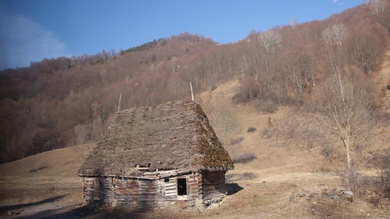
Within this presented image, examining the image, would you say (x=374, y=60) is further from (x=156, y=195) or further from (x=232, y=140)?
(x=156, y=195)

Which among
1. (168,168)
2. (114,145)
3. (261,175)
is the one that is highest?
(114,145)

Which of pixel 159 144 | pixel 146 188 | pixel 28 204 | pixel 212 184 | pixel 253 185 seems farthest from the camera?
pixel 28 204

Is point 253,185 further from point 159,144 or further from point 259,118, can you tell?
point 259,118

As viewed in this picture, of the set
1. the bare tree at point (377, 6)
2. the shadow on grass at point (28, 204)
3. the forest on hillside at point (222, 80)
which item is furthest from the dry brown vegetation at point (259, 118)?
the bare tree at point (377, 6)

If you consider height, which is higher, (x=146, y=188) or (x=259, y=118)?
(x=259, y=118)

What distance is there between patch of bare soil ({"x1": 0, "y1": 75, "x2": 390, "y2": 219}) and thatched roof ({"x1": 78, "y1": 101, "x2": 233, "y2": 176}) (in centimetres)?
250

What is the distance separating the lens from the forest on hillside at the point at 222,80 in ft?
193

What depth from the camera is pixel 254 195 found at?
21328 millimetres

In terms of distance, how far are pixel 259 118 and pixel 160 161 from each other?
134ft

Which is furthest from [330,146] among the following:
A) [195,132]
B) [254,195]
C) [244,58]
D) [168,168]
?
[244,58]

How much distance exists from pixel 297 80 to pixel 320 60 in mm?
7485

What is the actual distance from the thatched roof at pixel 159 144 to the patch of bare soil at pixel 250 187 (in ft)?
8.19

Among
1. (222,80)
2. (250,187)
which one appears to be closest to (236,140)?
(250,187)

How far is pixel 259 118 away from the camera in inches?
2263
